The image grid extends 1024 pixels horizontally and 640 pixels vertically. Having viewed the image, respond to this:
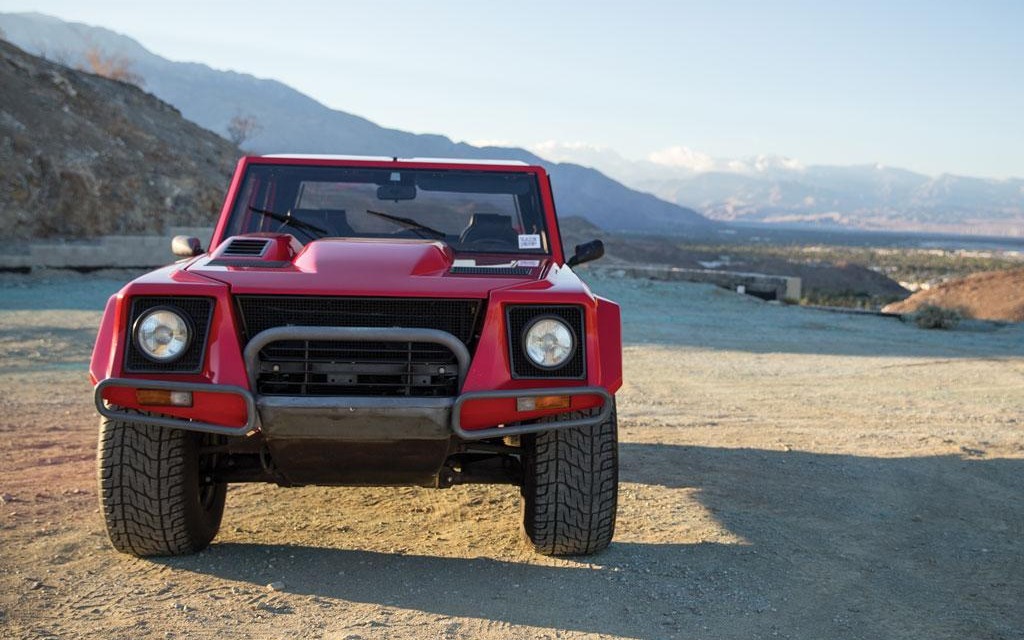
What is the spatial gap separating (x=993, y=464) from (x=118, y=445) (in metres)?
5.88

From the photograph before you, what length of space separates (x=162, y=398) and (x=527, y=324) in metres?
1.49

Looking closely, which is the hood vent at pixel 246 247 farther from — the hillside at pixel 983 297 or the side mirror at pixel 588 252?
the hillside at pixel 983 297

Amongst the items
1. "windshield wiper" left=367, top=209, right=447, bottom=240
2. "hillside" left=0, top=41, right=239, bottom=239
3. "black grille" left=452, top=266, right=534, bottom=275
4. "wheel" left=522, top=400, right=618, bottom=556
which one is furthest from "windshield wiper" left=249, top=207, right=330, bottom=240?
"hillside" left=0, top=41, right=239, bottom=239

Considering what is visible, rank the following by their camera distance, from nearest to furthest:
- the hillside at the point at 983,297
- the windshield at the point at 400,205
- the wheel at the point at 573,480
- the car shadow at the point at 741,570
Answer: the car shadow at the point at 741,570 → the wheel at the point at 573,480 → the windshield at the point at 400,205 → the hillside at the point at 983,297

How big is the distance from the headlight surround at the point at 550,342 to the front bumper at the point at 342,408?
171 mm

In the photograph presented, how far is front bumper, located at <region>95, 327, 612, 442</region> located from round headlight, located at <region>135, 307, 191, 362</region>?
0.44 ft

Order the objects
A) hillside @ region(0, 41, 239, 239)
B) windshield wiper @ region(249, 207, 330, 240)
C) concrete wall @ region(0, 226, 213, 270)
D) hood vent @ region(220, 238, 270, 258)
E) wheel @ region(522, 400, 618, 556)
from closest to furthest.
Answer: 1. wheel @ region(522, 400, 618, 556)
2. hood vent @ region(220, 238, 270, 258)
3. windshield wiper @ region(249, 207, 330, 240)
4. concrete wall @ region(0, 226, 213, 270)
5. hillside @ region(0, 41, 239, 239)

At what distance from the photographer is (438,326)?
15.5ft

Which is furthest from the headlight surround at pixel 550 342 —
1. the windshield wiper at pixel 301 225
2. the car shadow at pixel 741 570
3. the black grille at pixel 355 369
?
the windshield wiper at pixel 301 225

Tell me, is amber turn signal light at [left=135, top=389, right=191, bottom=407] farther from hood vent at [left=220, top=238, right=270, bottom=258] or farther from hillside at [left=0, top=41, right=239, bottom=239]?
hillside at [left=0, top=41, right=239, bottom=239]

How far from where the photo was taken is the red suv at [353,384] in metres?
4.54

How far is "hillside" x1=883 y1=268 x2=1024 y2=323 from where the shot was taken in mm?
29953

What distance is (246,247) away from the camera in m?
5.33

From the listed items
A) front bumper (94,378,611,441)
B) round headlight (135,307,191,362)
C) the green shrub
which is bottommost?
the green shrub
